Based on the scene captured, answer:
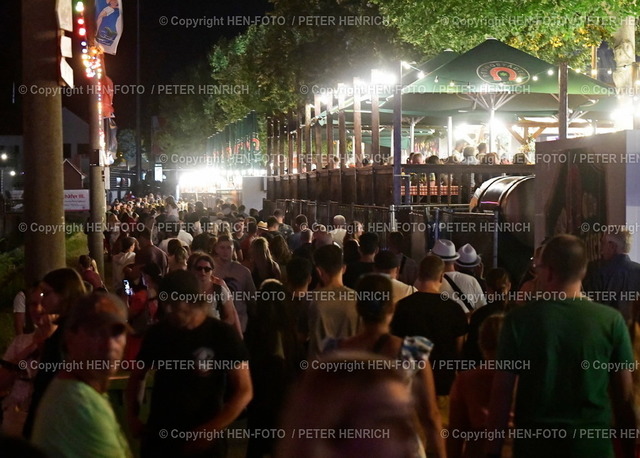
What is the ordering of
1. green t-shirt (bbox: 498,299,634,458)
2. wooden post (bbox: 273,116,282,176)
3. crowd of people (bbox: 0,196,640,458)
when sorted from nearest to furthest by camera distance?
1. crowd of people (bbox: 0,196,640,458)
2. green t-shirt (bbox: 498,299,634,458)
3. wooden post (bbox: 273,116,282,176)

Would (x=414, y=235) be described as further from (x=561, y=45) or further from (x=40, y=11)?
(x=561, y=45)

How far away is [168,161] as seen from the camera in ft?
315

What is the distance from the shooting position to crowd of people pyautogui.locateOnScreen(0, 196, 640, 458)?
2600 mm

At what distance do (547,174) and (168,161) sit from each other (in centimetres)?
8532

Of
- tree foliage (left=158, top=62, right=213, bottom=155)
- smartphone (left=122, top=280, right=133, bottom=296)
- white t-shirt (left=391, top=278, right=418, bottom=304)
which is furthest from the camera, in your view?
tree foliage (left=158, top=62, right=213, bottom=155)

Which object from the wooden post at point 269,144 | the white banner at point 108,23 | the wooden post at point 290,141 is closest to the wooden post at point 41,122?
the white banner at point 108,23

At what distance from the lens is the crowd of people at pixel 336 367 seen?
2600mm

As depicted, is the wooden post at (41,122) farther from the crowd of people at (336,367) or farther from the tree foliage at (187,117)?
the tree foliage at (187,117)

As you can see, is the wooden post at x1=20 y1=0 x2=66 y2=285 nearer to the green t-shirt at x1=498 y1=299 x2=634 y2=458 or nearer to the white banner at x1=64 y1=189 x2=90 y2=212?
the green t-shirt at x1=498 y1=299 x2=634 y2=458

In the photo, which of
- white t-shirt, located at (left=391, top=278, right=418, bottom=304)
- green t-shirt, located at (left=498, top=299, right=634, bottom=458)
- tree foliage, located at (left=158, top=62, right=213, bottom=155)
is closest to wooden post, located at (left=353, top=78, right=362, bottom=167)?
white t-shirt, located at (left=391, top=278, right=418, bottom=304)

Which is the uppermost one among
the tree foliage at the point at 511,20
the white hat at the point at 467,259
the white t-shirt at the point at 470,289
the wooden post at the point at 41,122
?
the tree foliage at the point at 511,20

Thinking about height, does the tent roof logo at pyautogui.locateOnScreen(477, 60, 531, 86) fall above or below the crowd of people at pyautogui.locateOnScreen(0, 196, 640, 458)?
above

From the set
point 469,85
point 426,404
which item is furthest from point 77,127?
point 426,404

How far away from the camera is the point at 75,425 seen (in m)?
3.65
